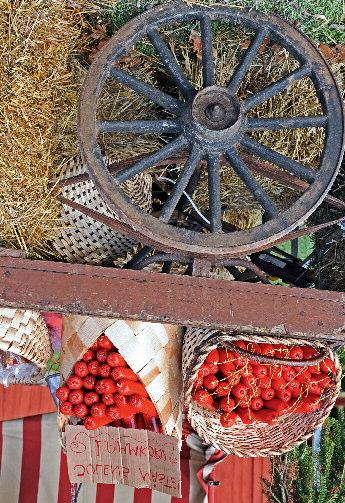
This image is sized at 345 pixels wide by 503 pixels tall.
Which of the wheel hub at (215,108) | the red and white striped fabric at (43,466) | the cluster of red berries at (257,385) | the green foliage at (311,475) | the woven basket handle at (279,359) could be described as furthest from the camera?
the red and white striped fabric at (43,466)

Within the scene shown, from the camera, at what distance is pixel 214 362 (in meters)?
2.19

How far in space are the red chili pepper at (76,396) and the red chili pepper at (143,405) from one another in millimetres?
193

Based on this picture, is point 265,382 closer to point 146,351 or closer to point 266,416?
point 266,416

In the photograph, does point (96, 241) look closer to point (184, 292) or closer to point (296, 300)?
point (184, 292)

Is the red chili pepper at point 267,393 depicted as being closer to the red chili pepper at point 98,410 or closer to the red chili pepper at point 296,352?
the red chili pepper at point 296,352

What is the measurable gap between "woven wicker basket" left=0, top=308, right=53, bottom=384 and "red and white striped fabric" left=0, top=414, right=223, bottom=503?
4.51 feet

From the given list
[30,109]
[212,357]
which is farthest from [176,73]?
[212,357]

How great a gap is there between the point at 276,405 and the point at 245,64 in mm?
1380

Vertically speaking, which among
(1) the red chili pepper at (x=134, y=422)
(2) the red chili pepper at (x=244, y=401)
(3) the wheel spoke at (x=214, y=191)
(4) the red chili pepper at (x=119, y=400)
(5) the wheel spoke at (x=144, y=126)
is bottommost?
(1) the red chili pepper at (x=134, y=422)

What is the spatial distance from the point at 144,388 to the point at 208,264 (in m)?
0.69

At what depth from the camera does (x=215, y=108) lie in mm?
1581

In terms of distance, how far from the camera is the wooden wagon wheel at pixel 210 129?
160 cm

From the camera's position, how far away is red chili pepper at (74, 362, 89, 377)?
213 cm

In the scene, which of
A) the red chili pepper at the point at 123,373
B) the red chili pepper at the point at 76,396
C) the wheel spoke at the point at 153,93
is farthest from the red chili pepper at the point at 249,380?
the wheel spoke at the point at 153,93
